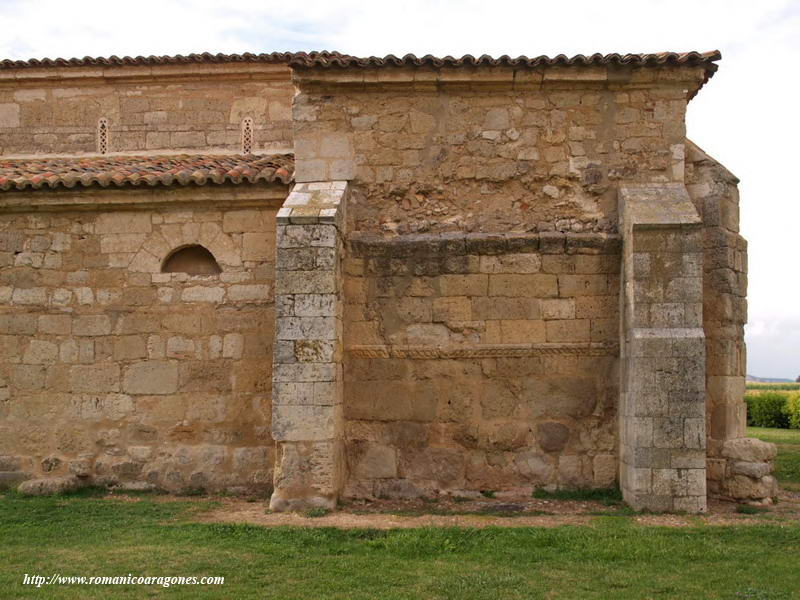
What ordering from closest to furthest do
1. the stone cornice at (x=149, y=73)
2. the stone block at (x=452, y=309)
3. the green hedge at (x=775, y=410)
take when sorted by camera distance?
the stone block at (x=452, y=309), the stone cornice at (x=149, y=73), the green hedge at (x=775, y=410)

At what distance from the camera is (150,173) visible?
9.00 m

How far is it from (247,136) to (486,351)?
5.82 m

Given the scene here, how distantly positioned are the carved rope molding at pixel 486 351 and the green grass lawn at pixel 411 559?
1.84 m

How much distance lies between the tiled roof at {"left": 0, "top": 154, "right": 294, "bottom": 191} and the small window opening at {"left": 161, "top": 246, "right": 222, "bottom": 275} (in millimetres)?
807

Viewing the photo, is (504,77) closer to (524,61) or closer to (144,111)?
(524,61)

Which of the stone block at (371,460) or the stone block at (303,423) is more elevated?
the stone block at (303,423)

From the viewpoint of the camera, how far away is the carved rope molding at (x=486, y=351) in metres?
8.28

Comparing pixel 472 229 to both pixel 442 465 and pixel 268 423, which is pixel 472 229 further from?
pixel 268 423

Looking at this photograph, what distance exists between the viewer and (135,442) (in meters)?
8.92

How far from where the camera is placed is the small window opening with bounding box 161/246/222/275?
9109mm

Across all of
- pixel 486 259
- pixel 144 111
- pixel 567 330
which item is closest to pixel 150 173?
pixel 144 111

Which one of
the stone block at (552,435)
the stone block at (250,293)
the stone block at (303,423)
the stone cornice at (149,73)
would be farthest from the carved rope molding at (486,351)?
the stone cornice at (149,73)

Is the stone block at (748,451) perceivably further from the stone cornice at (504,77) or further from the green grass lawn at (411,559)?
the stone cornice at (504,77)

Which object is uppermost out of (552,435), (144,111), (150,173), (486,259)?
(144,111)
